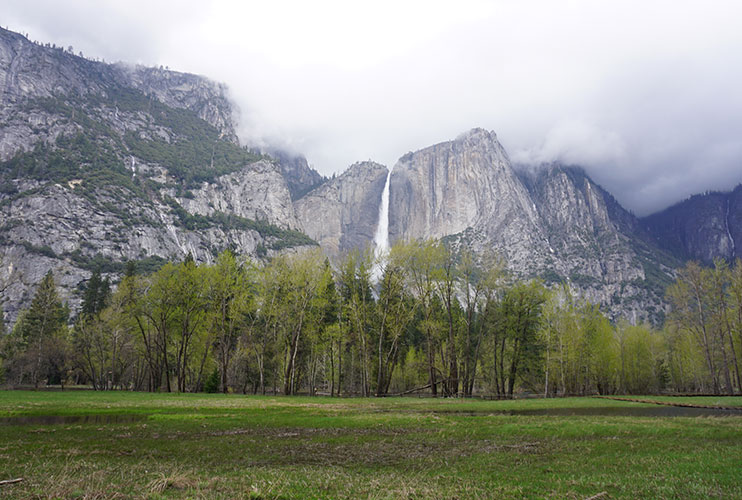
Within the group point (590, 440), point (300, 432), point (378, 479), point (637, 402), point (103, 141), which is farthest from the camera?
point (103, 141)

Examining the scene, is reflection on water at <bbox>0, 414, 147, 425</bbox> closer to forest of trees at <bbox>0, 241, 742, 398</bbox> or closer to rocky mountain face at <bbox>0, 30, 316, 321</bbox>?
forest of trees at <bbox>0, 241, 742, 398</bbox>


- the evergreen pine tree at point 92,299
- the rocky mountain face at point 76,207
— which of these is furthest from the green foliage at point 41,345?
the rocky mountain face at point 76,207

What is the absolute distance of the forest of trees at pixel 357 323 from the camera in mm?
48219

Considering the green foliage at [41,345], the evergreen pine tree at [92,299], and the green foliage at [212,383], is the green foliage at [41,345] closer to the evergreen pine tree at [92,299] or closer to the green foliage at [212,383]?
the evergreen pine tree at [92,299]

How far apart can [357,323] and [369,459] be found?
1436 inches

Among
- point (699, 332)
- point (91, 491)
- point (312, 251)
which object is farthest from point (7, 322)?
point (699, 332)

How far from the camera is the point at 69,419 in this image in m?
20.8

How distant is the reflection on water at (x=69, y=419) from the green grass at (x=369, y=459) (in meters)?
1.54

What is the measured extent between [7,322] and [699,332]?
160 meters

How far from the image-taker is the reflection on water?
19.0 metres

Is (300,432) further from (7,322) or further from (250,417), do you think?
(7,322)

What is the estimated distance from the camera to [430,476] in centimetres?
866

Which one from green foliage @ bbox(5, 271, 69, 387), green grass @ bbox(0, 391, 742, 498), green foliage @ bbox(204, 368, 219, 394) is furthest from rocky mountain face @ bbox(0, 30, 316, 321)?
green grass @ bbox(0, 391, 742, 498)

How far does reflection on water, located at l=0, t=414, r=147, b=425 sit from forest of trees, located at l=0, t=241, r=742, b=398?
77.8ft
